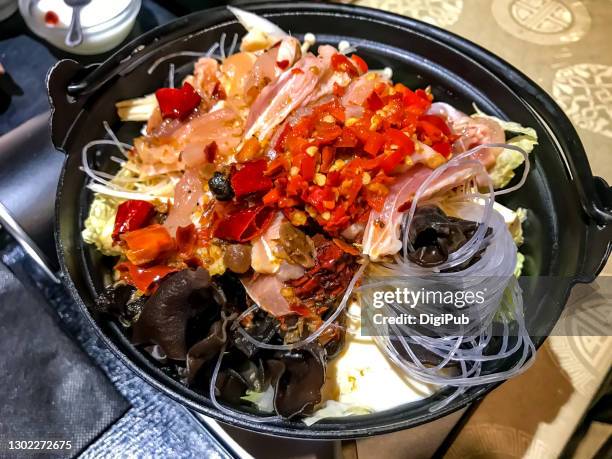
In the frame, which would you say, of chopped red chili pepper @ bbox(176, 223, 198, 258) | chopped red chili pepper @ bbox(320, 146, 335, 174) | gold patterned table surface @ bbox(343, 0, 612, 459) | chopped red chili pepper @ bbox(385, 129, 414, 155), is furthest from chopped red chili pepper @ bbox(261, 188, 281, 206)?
gold patterned table surface @ bbox(343, 0, 612, 459)

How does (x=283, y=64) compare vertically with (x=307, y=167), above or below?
above

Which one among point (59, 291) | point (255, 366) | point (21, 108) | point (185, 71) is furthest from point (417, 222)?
point (21, 108)

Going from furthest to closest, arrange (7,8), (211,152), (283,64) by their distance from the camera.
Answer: (7,8), (283,64), (211,152)

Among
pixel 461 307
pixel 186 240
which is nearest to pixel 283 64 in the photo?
pixel 186 240

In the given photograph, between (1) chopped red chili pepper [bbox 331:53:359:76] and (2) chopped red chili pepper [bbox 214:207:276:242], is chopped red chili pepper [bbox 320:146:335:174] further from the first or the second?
(1) chopped red chili pepper [bbox 331:53:359:76]

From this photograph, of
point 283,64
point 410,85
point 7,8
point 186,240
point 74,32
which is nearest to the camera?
point 186,240

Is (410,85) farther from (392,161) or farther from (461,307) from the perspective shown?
(461,307)

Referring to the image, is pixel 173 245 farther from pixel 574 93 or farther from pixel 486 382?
pixel 574 93

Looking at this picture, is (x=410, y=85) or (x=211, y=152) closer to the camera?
(x=211, y=152)
